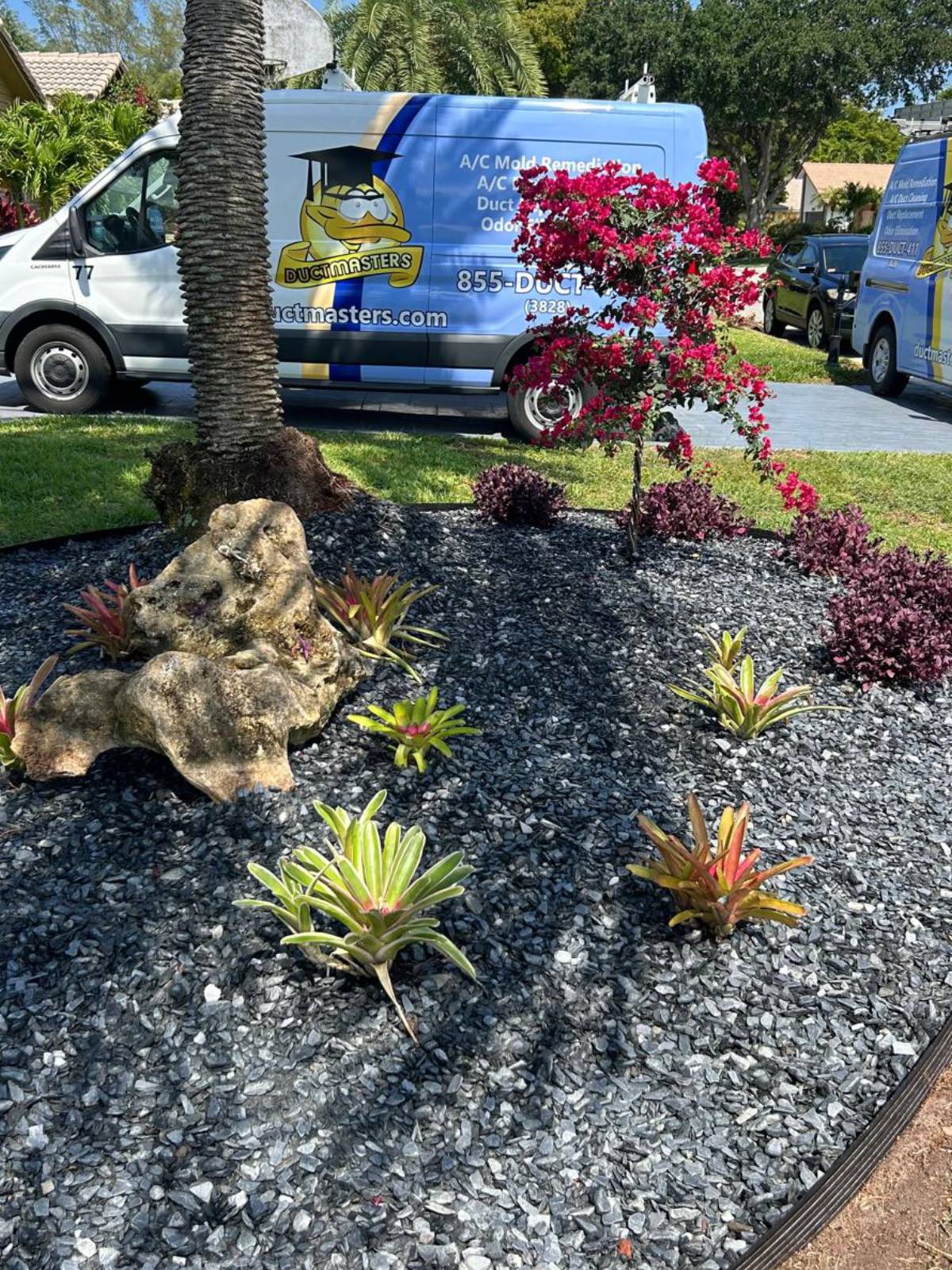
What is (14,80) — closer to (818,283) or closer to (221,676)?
(818,283)

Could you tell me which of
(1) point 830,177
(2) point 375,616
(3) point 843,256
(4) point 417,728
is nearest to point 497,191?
(2) point 375,616

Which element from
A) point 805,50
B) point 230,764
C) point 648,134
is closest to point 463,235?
point 648,134

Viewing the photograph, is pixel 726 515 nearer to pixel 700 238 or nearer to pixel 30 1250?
pixel 700 238

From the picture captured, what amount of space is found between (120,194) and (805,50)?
122 ft

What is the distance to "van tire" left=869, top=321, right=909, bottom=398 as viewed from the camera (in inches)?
532

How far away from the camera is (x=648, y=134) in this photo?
9.01 metres

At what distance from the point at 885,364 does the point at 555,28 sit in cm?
4275

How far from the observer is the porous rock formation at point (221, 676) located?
329 centimetres

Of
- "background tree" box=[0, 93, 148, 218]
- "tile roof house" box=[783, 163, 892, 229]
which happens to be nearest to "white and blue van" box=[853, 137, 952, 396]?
"background tree" box=[0, 93, 148, 218]

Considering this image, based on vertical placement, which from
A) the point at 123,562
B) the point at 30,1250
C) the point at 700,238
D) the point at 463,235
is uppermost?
the point at 463,235

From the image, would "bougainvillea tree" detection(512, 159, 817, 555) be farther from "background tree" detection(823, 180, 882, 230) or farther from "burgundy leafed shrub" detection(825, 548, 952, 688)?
"background tree" detection(823, 180, 882, 230)

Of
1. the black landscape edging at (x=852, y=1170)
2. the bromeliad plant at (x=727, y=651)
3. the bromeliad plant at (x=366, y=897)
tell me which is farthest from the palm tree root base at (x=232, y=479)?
the black landscape edging at (x=852, y=1170)

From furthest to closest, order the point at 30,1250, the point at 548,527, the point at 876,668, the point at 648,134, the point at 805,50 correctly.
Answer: the point at 805,50
the point at 648,134
the point at 548,527
the point at 876,668
the point at 30,1250

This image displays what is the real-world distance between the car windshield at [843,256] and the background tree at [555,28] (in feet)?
117
